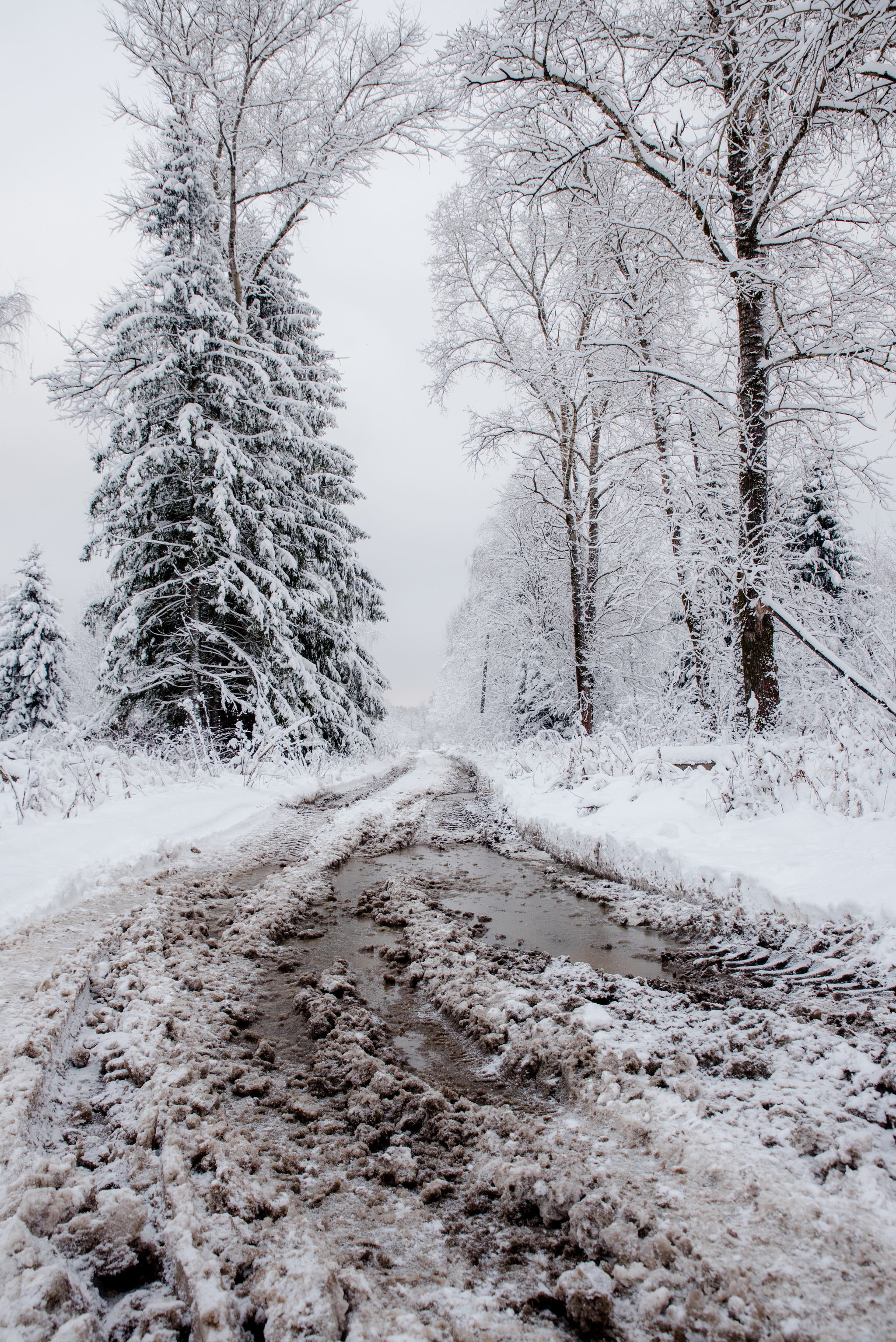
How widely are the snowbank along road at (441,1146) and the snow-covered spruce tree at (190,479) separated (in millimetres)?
8064

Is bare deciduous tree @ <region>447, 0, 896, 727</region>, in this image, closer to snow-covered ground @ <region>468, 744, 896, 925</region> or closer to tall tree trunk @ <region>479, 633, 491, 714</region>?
snow-covered ground @ <region>468, 744, 896, 925</region>

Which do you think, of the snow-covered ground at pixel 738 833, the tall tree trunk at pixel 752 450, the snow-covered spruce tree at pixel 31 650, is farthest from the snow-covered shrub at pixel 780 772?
the snow-covered spruce tree at pixel 31 650

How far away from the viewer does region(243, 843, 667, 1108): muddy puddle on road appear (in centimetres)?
215

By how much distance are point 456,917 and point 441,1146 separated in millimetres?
2223

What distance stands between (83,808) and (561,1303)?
235 inches

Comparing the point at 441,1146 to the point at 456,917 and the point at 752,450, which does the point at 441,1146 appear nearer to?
the point at 456,917

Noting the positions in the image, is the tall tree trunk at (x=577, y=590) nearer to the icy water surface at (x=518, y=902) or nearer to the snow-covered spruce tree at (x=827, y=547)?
the icy water surface at (x=518, y=902)

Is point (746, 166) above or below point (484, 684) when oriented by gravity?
above

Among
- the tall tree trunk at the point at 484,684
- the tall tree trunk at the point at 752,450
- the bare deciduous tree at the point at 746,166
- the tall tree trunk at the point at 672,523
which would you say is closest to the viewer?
the bare deciduous tree at the point at 746,166

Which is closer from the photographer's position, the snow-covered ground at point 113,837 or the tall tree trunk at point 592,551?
the snow-covered ground at point 113,837

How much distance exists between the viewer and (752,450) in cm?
638

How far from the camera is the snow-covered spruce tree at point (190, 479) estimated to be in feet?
34.5

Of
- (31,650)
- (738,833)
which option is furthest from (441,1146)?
(31,650)

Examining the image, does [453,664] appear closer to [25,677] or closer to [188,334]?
[25,677]
